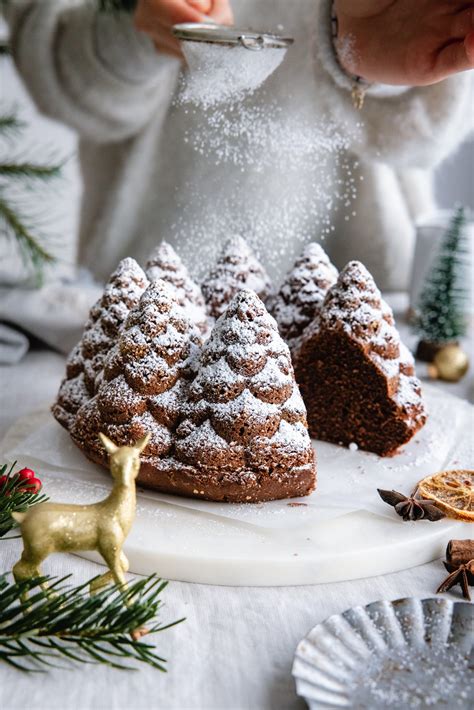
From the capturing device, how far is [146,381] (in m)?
1.18

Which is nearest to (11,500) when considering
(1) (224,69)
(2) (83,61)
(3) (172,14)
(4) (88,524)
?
(4) (88,524)

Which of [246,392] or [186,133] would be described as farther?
[186,133]

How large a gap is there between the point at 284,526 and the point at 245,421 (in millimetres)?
168

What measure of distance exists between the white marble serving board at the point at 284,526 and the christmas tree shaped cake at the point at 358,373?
0.16ft

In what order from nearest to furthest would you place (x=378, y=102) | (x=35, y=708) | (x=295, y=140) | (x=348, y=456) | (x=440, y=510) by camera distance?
(x=35, y=708) → (x=440, y=510) → (x=348, y=456) → (x=295, y=140) → (x=378, y=102)

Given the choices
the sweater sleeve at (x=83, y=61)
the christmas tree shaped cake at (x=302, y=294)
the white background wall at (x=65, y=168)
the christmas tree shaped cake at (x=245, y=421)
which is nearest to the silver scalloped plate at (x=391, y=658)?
the christmas tree shaped cake at (x=245, y=421)

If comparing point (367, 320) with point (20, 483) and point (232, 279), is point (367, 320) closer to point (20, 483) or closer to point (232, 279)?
point (232, 279)

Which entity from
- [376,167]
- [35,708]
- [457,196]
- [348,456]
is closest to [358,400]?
[348,456]

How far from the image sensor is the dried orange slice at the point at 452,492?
116 cm

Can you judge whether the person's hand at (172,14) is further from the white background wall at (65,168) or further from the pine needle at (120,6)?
the white background wall at (65,168)

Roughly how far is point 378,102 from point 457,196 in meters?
1.82

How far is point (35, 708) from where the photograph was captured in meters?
0.79

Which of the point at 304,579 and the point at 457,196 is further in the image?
the point at 457,196

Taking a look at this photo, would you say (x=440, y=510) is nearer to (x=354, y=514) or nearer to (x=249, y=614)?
(x=354, y=514)
